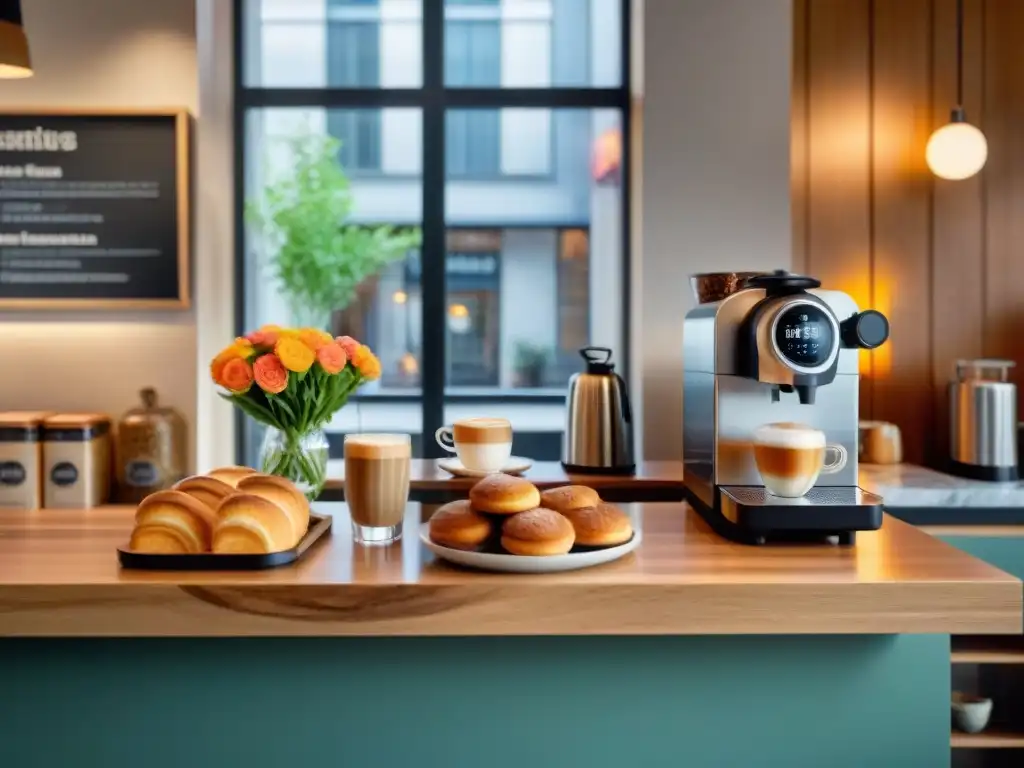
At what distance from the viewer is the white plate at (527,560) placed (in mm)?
1262

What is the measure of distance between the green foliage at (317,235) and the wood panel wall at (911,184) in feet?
4.85

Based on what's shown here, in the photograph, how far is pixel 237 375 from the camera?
1.58m

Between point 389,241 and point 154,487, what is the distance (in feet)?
4.09

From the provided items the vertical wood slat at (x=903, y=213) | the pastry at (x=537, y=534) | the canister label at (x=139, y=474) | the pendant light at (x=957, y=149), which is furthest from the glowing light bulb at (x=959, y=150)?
the canister label at (x=139, y=474)

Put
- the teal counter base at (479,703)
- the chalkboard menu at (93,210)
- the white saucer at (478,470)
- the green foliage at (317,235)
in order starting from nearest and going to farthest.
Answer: the teal counter base at (479,703), the white saucer at (478,470), the chalkboard menu at (93,210), the green foliage at (317,235)

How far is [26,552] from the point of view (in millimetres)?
1406

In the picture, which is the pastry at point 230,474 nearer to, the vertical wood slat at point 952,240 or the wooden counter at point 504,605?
the wooden counter at point 504,605

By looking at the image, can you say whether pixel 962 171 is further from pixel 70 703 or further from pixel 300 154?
pixel 70 703

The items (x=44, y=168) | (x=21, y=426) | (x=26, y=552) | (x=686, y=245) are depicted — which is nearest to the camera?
(x=26, y=552)

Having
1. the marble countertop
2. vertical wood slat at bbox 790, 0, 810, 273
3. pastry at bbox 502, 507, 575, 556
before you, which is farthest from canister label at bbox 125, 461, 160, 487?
vertical wood slat at bbox 790, 0, 810, 273

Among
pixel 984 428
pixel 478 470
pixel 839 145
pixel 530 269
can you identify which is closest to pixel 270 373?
pixel 478 470

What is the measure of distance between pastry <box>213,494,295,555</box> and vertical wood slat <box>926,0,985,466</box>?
2.51m

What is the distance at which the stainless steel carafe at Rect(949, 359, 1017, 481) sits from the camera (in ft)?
8.71

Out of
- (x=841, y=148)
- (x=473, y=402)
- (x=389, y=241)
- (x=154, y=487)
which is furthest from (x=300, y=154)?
(x=841, y=148)
